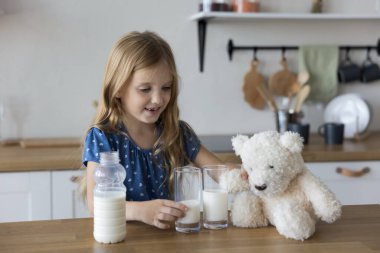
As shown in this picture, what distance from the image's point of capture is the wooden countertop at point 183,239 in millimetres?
1114

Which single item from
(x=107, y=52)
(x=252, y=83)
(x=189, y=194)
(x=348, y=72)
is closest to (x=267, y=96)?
(x=252, y=83)

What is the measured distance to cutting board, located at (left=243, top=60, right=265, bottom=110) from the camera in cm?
279

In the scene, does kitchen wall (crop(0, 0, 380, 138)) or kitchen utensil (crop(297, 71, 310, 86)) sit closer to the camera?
kitchen wall (crop(0, 0, 380, 138))

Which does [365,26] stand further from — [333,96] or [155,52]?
[155,52]

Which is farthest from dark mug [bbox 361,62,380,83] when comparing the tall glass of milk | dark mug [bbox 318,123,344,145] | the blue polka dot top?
the tall glass of milk

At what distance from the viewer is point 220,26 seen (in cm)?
275

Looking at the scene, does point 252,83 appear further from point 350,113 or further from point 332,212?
point 332,212

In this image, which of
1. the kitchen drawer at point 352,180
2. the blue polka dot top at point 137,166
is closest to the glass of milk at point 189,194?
the blue polka dot top at point 137,166

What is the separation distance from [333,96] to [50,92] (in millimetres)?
1376

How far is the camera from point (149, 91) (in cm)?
148

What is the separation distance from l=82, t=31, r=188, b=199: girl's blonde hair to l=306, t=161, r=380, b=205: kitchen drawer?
89cm

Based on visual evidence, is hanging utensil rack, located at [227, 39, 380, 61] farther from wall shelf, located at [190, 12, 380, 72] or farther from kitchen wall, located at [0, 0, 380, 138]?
wall shelf, located at [190, 12, 380, 72]

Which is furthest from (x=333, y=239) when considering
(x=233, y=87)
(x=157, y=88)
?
(x=233, y=87)

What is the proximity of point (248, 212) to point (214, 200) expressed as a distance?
88mm
